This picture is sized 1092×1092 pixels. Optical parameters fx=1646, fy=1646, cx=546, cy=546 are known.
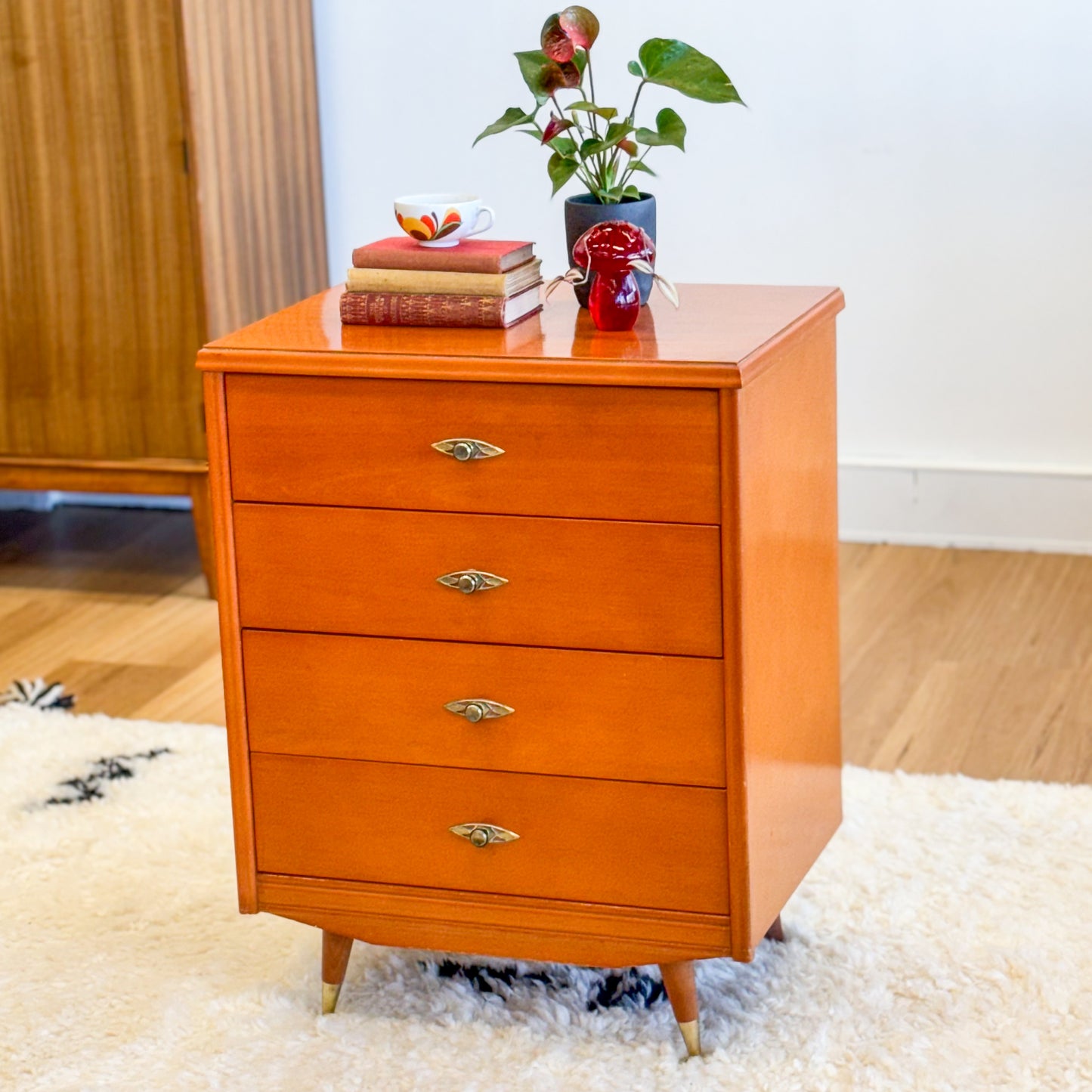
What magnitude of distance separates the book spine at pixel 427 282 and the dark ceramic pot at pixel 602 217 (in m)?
0.10

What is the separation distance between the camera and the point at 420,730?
140 cm

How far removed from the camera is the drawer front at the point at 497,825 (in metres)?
1.36

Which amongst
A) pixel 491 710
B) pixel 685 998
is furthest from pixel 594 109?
pixel 685 998

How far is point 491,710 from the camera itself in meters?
1.37

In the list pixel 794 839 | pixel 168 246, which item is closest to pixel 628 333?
pixel 794 839

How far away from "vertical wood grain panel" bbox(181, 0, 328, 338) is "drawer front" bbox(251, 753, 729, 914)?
1299 millimetres

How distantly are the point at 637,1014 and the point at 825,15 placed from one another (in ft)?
5.91

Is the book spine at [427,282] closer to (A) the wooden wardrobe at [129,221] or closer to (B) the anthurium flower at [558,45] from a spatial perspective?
(B) the anthurium flower at [558,45]

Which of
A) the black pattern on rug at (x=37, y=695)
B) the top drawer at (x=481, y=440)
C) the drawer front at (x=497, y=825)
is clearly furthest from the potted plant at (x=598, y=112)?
the black pattern on rug at (x=37, y=695)

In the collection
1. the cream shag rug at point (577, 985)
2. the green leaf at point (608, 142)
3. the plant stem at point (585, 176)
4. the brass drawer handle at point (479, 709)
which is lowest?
the cream shag rug at point (577, 985)

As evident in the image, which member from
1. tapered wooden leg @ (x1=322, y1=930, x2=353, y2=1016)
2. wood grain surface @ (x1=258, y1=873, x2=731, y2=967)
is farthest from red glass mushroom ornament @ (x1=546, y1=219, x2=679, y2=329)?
tapered wooden leg @ (x1=322, y1=930, x2=353, y2=1016)

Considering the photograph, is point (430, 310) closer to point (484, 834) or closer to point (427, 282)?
point (427, 282)

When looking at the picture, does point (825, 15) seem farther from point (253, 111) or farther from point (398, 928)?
point (398, 928)

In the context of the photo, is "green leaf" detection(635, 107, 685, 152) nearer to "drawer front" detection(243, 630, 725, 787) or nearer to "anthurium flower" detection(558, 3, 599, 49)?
"anthurium flower" detection(558, 3, 599, 49)
